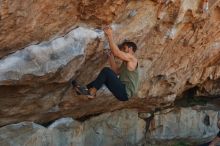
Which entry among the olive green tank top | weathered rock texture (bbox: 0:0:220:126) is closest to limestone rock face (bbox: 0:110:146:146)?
weathered rock texture (bbox: 0:0:220:126)

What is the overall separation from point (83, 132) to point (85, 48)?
279 cm

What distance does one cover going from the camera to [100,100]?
31.0 ft

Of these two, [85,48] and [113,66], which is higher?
[85,48]

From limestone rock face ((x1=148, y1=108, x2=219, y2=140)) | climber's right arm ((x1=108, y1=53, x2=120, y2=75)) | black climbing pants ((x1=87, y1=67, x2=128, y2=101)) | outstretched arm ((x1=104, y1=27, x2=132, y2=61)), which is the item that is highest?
outstretched arm ((x1=104, y1=27, x2=132, y2=61))

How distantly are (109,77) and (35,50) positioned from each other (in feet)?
3.74

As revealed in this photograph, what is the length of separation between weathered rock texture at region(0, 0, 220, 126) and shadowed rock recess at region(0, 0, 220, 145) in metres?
0.01

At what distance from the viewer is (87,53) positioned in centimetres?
785

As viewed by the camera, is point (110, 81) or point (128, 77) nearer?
point (110, 81)

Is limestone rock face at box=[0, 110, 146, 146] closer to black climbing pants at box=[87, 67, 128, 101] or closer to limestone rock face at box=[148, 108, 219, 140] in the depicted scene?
limestone rock face at box=[148, 108, 219, 140]

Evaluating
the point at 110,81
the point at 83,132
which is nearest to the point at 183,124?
the point at 83,132

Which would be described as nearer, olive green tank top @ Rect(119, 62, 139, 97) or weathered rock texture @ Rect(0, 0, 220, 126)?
weathered rock texture @ Rect(0, 0, 220, 126)

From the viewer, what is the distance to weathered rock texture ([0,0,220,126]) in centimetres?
702

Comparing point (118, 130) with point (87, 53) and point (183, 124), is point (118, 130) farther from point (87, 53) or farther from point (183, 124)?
point (87, 53)

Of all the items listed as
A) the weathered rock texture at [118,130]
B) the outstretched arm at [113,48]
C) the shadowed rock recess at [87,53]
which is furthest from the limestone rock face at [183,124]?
the outstretched arm at [113,48]
